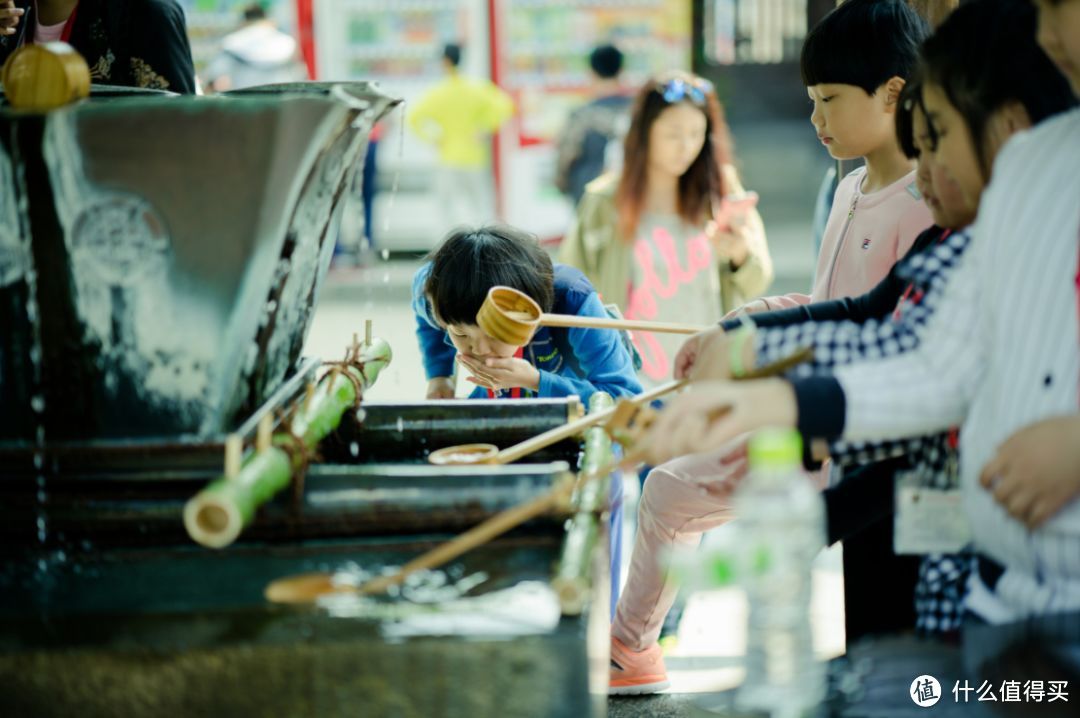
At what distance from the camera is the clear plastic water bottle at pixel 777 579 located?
153 cm

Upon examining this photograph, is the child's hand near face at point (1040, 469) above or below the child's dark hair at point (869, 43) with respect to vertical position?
below

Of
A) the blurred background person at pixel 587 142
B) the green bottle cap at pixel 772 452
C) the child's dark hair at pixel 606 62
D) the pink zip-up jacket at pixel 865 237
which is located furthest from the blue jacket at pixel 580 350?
the child's dark hair at pixel 606 62

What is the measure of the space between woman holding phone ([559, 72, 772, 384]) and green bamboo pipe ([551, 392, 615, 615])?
2.28m

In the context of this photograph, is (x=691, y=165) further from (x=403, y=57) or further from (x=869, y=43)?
(x=403, y=57)

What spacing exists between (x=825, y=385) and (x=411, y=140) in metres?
8.60

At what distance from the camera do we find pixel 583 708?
163 cm

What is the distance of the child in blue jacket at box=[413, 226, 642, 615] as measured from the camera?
3000 mm

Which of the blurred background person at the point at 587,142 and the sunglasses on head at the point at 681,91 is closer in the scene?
the sunglasses on head at the point at 681,91

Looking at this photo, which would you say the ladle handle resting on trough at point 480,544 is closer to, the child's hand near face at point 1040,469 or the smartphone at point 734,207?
the child's hand near face at point 1040,469

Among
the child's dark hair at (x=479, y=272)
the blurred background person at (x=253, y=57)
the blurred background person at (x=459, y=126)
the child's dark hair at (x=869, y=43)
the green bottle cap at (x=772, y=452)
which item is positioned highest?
the blurred background person at (x=253, y=57)

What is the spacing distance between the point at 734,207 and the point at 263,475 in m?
2.99

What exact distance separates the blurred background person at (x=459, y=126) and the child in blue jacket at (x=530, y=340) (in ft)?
19.9

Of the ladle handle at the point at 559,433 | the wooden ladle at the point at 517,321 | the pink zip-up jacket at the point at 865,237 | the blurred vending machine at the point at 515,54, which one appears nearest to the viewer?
the ladle handle at the point at 559,433

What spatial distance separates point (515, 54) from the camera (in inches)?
384
